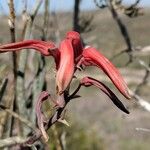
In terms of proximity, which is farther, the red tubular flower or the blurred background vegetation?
the blurred background vegetation

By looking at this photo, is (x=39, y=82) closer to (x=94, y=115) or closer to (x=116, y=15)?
(x=116, y=15)

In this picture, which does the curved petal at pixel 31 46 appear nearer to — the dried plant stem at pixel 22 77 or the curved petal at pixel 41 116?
the curved petal at pixel 41 116

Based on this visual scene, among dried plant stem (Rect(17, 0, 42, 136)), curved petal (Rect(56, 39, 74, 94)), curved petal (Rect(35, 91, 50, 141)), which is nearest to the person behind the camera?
curved petal (Rect(56, 39, 74, 94))

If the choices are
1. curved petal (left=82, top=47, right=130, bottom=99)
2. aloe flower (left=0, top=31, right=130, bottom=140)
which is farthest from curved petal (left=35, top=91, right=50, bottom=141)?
curved petal (left=82, top=47, right=130, bottom=99)

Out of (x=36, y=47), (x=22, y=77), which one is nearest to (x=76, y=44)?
(x=36, y=47)

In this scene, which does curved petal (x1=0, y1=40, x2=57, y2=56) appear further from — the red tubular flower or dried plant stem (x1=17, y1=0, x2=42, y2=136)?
dried plant stem (x1=17, y1=0, x2=42, y2=136)

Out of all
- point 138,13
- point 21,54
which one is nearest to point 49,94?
point 21,54

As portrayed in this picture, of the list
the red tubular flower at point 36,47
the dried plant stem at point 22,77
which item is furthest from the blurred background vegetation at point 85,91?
the red tubular flower at point 36,47

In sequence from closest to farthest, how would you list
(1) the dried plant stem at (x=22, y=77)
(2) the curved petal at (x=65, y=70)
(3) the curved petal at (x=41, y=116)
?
1. (2) the curved petal at (x=65, y=70)
2. (3) the curved petal at (x=41, y=116)
3. (1) the dried plant stem at (x=22, y=77)
